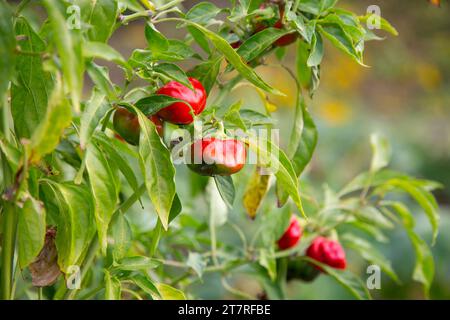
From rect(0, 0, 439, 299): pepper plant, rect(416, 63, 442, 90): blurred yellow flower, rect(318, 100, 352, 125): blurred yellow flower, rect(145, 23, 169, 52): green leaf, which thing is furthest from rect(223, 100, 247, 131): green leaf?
rect(416, 63, 442, 90): blurred yellow flower

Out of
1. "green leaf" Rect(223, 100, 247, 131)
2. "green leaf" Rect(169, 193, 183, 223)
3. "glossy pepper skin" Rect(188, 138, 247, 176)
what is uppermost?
"green leaf" Rect(223, 100, 247, 131)

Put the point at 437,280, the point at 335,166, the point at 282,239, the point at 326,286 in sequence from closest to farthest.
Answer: the point at 282,239, the point at 326,286, the point at 437,280, the point at 335,166

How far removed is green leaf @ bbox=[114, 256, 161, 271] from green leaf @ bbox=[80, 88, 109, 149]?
17cm

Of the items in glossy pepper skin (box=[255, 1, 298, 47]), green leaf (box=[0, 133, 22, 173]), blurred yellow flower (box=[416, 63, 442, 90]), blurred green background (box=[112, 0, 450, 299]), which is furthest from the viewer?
blurred yellow flower (box=[416, 63, 442, 90])

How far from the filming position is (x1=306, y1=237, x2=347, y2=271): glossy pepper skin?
1.17m

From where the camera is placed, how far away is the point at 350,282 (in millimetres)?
1170

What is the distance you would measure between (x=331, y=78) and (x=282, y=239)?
2.87 m

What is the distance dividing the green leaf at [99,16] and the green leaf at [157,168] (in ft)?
0.29

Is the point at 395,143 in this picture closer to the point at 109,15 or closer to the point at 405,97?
the point at 405,97

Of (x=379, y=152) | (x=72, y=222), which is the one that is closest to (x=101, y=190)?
(x=72, y=222)

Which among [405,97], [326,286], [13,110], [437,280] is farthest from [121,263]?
[405,97]

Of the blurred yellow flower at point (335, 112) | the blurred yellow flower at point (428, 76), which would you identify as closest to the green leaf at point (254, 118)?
the blurred yellow flower at point (335, 112)

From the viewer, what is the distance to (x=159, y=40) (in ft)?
2.59

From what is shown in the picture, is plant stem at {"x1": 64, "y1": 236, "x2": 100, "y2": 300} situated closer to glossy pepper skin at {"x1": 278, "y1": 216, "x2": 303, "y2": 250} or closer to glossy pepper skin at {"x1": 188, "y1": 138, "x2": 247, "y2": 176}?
glossy pepper skin at {"x1": 188, "y1": 138, "x2": 247, "y2": 176}
